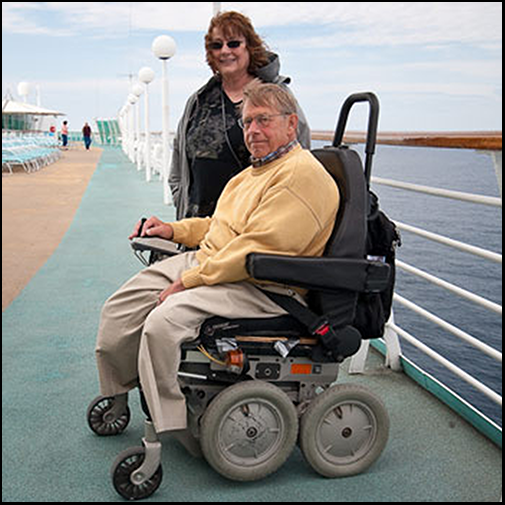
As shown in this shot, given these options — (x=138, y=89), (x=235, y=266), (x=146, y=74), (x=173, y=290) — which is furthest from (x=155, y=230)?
(x=138, y=89)

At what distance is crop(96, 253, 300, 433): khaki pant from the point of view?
6.44ft

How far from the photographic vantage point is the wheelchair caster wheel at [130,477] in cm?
205

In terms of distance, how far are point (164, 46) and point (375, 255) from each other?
8677 mm

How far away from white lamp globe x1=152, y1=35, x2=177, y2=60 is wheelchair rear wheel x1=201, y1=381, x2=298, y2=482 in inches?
350

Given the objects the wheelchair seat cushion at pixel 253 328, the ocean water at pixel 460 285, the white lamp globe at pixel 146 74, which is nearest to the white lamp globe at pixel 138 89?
the white lamp globe at pixel 146 74

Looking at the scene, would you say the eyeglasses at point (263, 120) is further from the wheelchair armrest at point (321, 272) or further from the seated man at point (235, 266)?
the wheelchair armrest at point (321, 272)

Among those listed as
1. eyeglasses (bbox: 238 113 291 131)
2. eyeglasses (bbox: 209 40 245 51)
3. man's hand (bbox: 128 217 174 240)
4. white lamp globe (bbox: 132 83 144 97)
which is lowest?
man's hand (bbox: 128 217 174 240)

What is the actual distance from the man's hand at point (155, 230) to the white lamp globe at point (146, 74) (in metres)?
11.9

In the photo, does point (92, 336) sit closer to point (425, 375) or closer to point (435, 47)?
point (425, 375)

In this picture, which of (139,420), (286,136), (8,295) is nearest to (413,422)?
(139,420)

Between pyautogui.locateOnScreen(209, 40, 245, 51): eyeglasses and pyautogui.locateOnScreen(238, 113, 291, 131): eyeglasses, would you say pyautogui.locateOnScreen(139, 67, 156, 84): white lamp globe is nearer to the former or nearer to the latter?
pyautogui.locateOnScreen(209, 40, 245, 51): eyeglasses

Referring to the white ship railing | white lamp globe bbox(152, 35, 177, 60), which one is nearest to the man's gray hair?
the white ship railing

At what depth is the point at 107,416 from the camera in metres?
2.51

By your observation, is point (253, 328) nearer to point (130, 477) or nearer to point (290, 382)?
point (290, 382)
